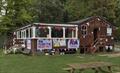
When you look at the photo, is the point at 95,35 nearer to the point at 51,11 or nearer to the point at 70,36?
the point at 70,36

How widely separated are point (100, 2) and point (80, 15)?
4147 millimetres

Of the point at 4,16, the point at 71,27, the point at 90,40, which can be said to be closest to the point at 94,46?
the point at 90,40

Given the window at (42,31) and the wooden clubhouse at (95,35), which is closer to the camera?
the window at (42,31)

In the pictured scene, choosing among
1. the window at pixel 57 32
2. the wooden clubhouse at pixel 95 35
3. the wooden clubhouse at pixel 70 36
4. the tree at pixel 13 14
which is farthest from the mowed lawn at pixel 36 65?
the tree at pixel 13 14

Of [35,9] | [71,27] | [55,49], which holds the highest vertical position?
[35,9]

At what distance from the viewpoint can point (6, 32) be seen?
43156 mm

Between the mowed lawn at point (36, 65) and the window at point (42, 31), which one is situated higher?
the window at point (42, 31)

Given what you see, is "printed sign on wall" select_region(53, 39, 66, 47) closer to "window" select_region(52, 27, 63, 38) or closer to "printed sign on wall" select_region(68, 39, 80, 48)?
"window" select_region(52, 27, 63, 38)

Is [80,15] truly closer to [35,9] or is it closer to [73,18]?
[73,18]

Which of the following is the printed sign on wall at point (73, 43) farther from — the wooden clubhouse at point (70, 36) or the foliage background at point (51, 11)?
the foliage background at point (51, 11)

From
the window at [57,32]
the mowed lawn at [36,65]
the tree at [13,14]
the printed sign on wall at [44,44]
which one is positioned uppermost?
the tree at [13,14]

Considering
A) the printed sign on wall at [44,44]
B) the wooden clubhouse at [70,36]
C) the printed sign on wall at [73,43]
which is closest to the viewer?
the printed sign on wall at [44,44]

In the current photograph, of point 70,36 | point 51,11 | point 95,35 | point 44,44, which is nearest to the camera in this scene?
point 44,44

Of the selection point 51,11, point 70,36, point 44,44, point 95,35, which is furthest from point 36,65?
point 51,11
